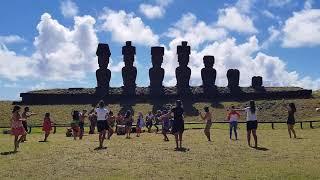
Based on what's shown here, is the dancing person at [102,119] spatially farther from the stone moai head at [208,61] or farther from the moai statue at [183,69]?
the stone moai head at [208,61]

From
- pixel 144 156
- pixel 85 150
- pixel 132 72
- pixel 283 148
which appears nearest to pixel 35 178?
pixel 144 156

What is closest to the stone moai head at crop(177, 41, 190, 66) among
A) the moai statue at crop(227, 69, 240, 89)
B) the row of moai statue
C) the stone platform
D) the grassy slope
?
the row of moai statue

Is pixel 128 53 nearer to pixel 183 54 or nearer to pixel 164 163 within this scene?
pixel 183 54

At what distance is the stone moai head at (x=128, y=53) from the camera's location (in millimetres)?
89750

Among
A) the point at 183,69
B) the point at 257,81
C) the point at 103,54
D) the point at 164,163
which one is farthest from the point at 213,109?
the point at 164,163

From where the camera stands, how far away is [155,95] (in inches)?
3378

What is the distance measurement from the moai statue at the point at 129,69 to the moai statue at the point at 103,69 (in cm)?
279

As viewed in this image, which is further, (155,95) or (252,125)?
(155,95)

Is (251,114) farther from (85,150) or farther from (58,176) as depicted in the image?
(58,176)

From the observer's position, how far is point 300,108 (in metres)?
71.2

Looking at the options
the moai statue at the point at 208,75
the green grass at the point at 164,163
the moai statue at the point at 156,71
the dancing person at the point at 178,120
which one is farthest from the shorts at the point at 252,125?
the moai statue at the point at 208,75

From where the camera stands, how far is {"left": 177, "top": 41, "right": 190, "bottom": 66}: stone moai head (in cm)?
8975

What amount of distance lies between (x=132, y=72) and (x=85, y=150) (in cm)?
6895

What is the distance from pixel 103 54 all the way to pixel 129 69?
5200mm
